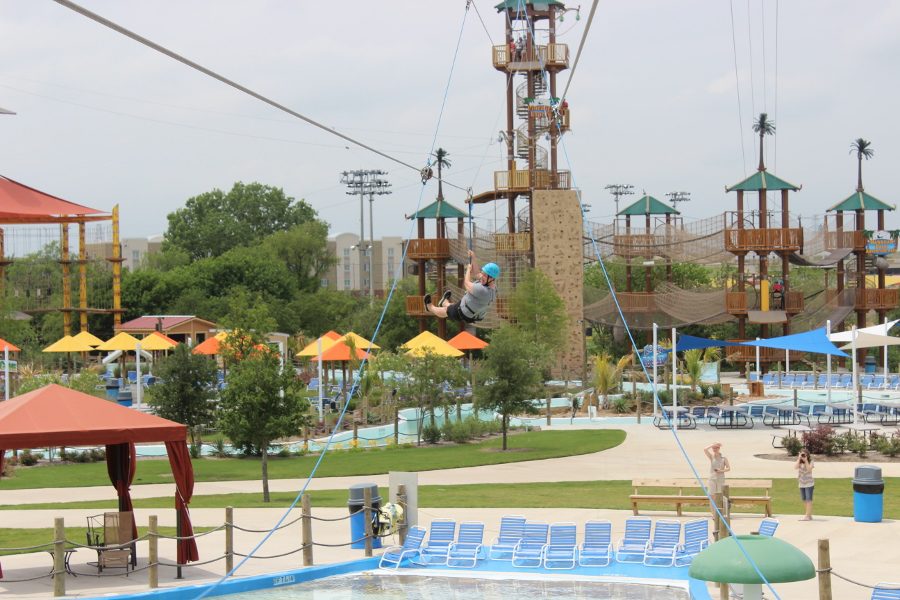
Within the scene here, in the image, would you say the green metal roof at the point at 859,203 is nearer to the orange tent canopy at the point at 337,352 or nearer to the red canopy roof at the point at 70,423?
the orange tent canopy at the point at 337,352

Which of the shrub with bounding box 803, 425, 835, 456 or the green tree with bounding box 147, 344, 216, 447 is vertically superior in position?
the green tree with bounding box 147, 344, 216, 447

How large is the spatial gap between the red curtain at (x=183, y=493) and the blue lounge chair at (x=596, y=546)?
244 inches

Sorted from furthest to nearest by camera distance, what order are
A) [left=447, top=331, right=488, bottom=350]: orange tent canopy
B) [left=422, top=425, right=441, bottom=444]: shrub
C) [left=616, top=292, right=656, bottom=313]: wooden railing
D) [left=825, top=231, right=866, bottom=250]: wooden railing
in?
[left=616, top=292, right=656, bottom=313]: wooden railing, [left=825, top=231, right=866, bottom=250]: wooden railing, [left=447, top=331, right=488, bottom=350]: orange tent canopy, [left=422, top=425, right=441, bottom=444]: shrub

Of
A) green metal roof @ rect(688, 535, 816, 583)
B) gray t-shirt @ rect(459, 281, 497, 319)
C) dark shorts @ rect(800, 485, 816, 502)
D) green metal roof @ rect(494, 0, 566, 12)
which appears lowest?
dark shorts @ rect(800, 485, 816, 502)

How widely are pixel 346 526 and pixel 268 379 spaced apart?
17.4ft

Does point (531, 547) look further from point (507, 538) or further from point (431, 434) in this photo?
point (431, 434)

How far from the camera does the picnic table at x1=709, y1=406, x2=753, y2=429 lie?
41.0m

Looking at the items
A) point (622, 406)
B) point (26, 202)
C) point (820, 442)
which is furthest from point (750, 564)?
point (622, 406)

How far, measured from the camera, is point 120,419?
1911cm

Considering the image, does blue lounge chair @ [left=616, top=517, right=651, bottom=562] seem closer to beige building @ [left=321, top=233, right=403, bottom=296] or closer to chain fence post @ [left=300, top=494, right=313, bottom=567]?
chain fence post @ [left=300, top=494, right=313, bottom=567]

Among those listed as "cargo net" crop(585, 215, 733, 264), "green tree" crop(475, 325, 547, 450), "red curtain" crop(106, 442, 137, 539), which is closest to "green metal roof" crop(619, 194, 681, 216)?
"cargo net" crop(585, 215, 733, 264)

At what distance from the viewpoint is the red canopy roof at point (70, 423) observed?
1816 centimetres

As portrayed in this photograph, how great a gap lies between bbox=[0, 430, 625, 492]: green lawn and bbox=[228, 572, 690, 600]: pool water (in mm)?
13130

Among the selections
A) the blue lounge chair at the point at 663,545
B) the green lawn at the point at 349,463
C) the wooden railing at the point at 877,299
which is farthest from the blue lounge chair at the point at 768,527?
the wooden railing at the point at 877,299
